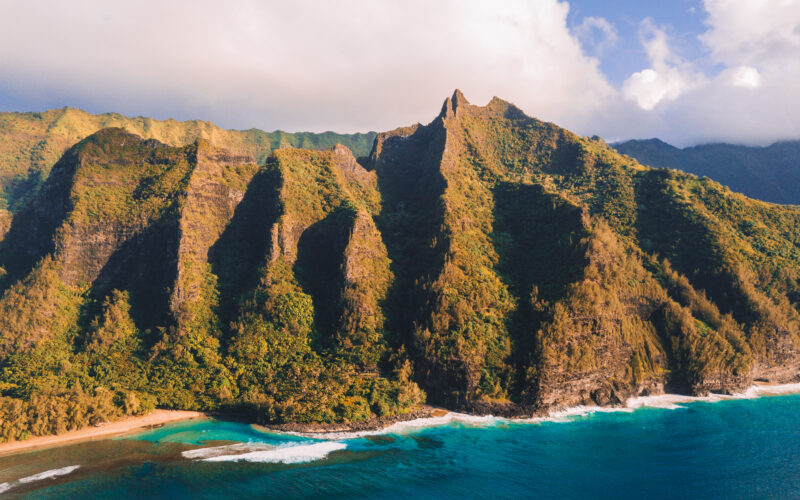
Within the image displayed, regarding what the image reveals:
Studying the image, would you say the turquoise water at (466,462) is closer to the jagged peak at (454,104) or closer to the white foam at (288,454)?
the white foam at (288,454)

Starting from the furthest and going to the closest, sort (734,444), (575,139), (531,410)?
(575,139)
(531,410)
(734,444)

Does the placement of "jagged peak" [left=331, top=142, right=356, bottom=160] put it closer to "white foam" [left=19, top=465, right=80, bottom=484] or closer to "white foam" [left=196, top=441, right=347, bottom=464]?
"white foam" [left=196, top=441, right=347, bottom=464]

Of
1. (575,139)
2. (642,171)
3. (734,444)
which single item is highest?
(575,139)

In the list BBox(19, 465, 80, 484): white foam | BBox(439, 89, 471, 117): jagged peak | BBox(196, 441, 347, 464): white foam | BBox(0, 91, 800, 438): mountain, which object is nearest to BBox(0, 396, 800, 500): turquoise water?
BBox(196, 441, 347, 464): white foam

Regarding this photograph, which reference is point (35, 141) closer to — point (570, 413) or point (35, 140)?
point (35, 140)

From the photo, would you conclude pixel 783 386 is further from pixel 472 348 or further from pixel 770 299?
pixel 472 348

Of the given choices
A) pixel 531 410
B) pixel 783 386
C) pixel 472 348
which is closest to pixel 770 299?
pixel 783 386

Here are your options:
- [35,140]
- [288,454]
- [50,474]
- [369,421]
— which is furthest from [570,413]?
[35,140]
